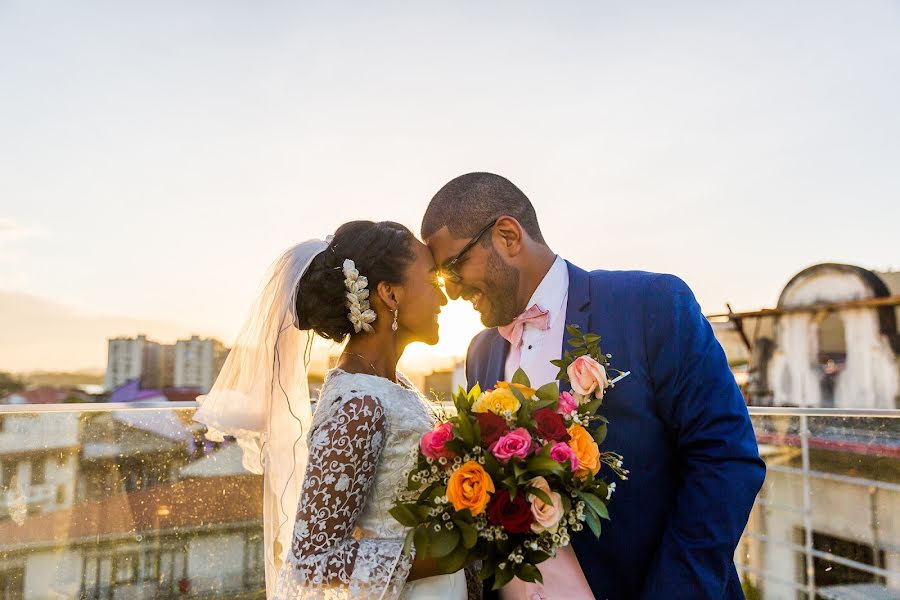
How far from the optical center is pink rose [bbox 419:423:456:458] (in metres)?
1.74

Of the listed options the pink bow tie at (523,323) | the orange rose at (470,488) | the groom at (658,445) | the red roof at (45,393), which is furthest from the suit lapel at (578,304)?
the red roof at (45,393)

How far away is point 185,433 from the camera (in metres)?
3.27

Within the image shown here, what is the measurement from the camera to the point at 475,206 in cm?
258

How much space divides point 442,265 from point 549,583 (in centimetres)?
119

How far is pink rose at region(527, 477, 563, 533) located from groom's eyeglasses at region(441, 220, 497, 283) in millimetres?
1100

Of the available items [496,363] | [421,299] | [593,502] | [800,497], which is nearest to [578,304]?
[496,363]

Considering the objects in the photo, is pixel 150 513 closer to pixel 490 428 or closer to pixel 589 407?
pixel 490 428

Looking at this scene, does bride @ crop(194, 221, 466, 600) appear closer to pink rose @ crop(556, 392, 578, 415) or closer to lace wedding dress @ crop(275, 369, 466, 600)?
lace wedding dress @ crop(275, 369, 466, 600)

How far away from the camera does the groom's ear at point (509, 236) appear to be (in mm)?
2547

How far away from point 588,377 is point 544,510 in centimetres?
41

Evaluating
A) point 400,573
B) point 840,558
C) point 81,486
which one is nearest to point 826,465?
point 840,558

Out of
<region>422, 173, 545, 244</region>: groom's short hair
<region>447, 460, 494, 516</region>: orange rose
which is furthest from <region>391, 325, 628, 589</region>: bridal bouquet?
<region>422, 173, 545, 244</region>: groom's short hair

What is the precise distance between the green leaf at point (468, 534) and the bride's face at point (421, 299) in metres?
1.00

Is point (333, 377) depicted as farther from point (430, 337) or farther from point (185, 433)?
point (185, 433)
